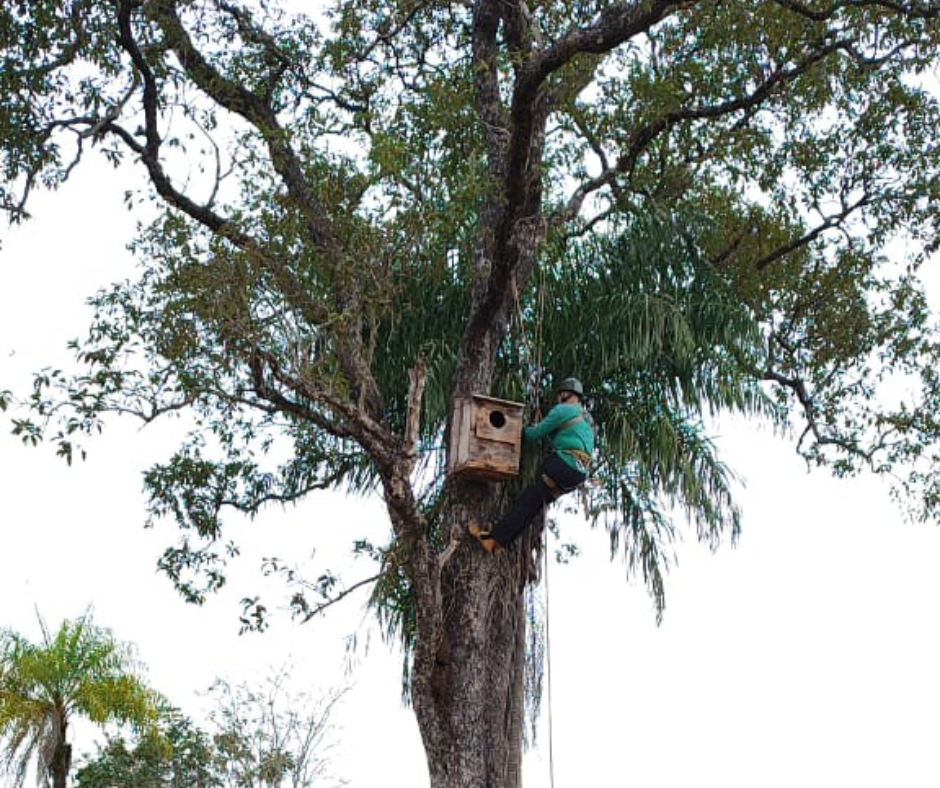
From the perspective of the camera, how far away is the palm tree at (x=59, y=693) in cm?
1208

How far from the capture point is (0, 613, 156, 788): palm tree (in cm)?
1208

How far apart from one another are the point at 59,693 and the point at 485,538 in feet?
20.5

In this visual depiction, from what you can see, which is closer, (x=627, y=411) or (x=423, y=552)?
(x=423, y=552)

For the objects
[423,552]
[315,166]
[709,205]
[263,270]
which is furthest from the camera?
[709,205]

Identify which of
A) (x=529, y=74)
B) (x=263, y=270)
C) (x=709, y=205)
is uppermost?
(x=709, y=205)

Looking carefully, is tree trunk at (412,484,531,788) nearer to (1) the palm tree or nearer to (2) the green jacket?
(2) the green jacket

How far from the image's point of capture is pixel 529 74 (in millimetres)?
6801

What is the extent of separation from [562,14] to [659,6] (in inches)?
96.6

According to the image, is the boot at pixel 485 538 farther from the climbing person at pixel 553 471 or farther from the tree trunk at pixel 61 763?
the tree trunk at pixel 61 763

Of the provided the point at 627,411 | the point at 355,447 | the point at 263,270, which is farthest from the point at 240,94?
the point at 627,411

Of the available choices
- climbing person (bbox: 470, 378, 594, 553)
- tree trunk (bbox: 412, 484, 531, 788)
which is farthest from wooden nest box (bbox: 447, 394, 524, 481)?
tree trunk (bbox: 412, 484, 531, 788)

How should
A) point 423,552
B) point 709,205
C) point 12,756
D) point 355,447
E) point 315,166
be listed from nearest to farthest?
point 423,552, point 315,166, point 355,447, point 709,205, point 12,756

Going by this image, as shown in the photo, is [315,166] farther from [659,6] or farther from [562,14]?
[659,6]

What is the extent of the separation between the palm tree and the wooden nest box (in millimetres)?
6101
